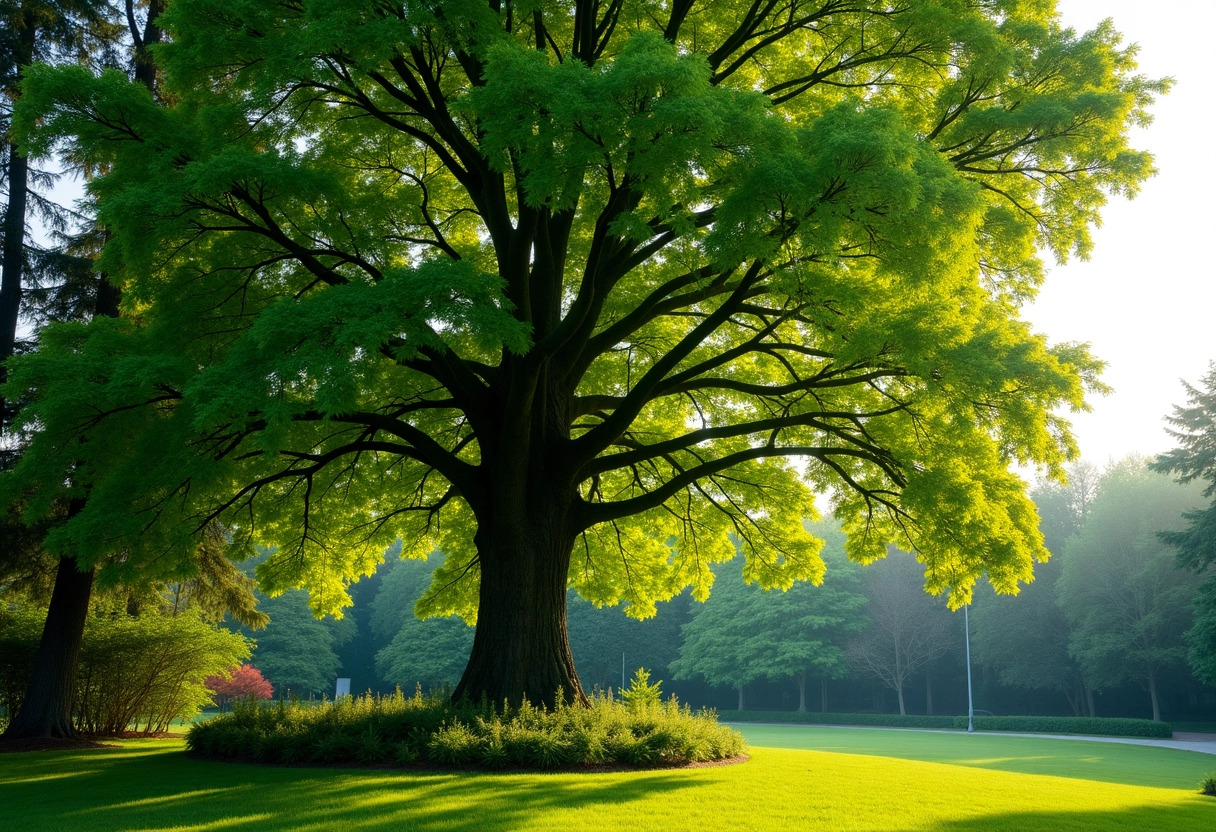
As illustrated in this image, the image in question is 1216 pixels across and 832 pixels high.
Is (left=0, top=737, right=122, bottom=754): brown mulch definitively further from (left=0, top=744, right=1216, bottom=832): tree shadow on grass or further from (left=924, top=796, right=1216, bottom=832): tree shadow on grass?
(left=924, top=796, right=1216, bottom=832): tree shadow on grass

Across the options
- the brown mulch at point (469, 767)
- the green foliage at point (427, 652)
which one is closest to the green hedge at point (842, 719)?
the green foliage at point (427, 652)

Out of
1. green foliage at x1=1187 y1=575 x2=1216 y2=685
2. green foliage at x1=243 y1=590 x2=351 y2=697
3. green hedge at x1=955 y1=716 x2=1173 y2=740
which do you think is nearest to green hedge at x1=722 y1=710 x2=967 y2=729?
green hedge at x1=955 y1=716 x2=1173 y2=740

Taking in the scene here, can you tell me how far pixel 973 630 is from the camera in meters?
57.2

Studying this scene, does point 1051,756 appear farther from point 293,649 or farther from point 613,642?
point 293,649

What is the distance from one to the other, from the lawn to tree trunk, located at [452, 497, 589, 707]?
7.88 feet

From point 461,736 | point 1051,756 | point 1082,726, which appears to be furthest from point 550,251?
point 1082,726

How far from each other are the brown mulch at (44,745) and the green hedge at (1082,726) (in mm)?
41409

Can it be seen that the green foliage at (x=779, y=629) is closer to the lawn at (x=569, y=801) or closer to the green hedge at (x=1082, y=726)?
the green hedge at (x=1082, y=726)

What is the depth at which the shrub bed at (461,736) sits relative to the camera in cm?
1141

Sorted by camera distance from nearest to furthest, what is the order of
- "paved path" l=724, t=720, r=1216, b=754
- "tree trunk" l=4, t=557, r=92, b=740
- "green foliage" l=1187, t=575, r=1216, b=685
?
"tree trunk" l=4, t=557, r=92, b=740 < "paved path" l=724, t=720, r=1216, b=754 < "green foliage" l=1187, t=575, r=1216, b=685

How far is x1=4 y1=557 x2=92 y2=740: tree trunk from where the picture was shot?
16953 millimetres

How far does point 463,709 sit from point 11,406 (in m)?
12.5

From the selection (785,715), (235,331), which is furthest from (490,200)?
(785,715)

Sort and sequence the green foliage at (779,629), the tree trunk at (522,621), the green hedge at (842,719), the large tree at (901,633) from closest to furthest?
the tree trunk at (522,621) < the green hedge at (842,719) < the large tree at (901,633) < the green foliage at (779,629)
